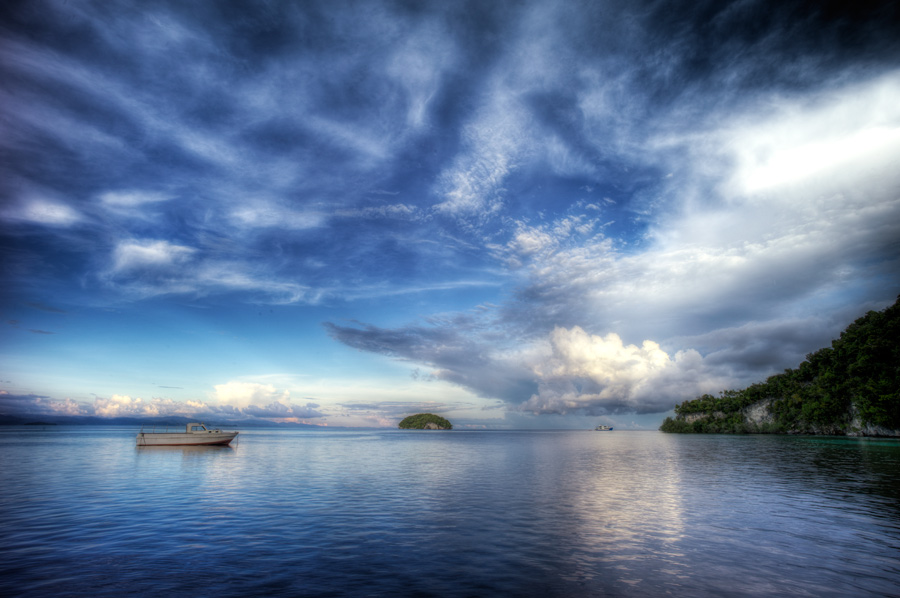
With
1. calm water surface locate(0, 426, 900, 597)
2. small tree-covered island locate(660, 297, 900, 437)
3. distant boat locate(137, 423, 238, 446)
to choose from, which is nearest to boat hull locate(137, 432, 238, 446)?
distant boat locate(137, 423, 238, 446)

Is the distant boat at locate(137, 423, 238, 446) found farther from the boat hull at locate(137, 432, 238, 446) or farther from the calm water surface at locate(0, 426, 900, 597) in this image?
the calm water surface at locate(0, 426, 900, 597)

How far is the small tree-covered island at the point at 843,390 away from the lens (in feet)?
329

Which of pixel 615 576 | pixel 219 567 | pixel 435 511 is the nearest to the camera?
pixel 615 576

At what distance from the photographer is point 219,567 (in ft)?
49.6

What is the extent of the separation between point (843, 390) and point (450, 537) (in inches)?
6126

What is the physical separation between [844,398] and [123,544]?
6656 inches

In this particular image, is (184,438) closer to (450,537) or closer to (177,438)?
(177,438)

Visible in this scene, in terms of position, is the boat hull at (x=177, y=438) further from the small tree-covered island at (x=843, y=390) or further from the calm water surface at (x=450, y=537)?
the small tree-covered island at (x=843, y=390)

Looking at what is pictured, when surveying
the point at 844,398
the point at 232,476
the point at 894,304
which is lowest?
the point at 232,476

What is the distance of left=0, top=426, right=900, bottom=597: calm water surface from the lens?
1349 cm

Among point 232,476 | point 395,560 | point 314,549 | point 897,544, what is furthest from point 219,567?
point 232,476

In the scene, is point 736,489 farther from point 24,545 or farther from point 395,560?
point 24,545

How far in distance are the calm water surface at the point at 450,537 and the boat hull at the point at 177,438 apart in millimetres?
43490

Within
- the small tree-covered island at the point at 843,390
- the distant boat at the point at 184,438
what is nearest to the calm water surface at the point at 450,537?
the distant boat at the point at 184,438
